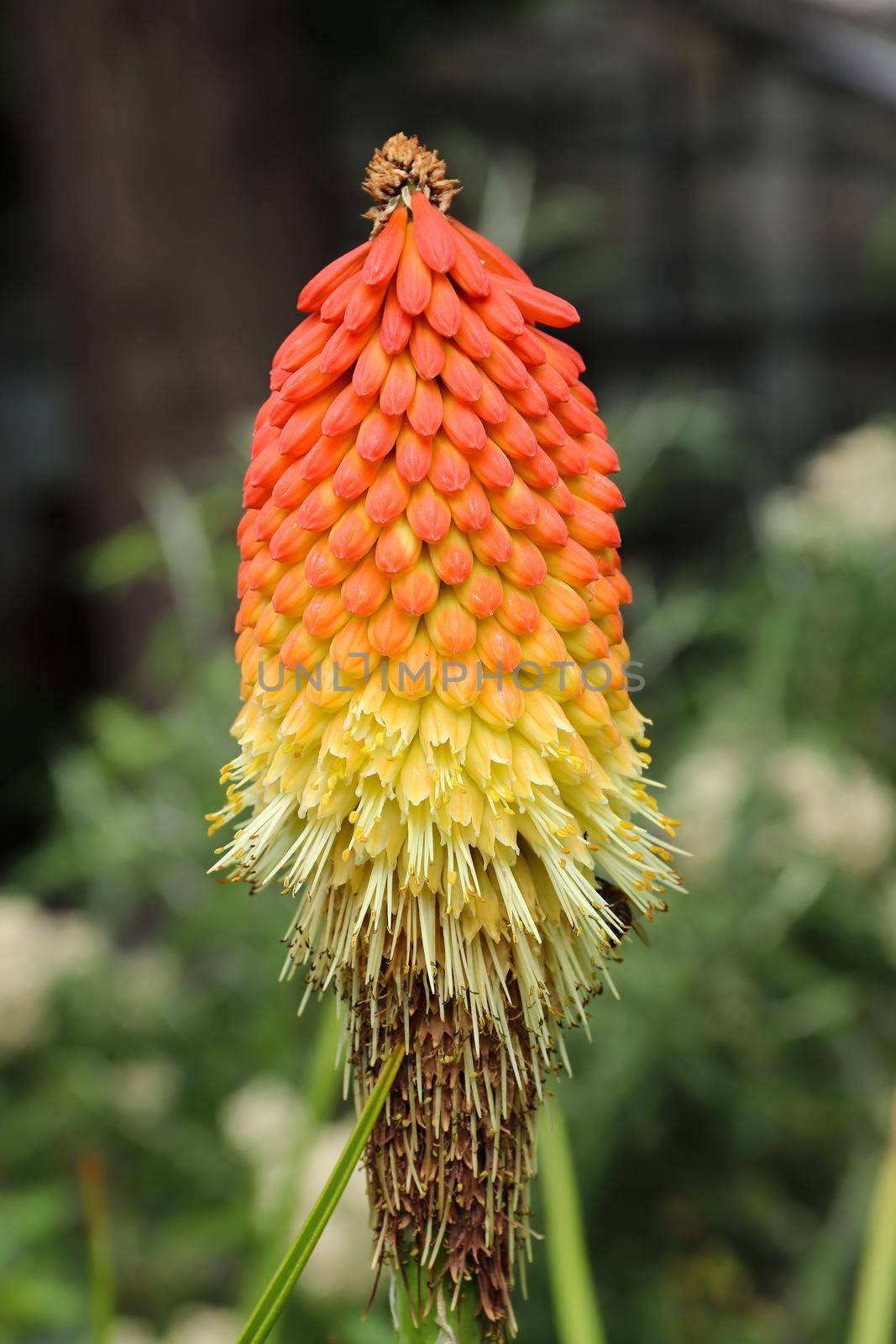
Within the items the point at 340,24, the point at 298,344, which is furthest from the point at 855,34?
the point at 298,344

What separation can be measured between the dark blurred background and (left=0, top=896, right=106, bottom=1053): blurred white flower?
0.4 inches

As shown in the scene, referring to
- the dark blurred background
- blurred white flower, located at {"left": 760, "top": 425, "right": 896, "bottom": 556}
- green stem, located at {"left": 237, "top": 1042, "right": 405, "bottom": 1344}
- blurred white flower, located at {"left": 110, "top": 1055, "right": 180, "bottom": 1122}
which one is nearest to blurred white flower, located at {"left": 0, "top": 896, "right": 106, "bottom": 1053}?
the dark blurred background

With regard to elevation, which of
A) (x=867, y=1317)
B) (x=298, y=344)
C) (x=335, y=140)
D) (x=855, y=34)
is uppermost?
(x=335, y=140)

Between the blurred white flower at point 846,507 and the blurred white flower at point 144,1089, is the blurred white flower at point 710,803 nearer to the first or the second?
the blurred white flower at point 846,507

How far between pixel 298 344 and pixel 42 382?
7.47 meters

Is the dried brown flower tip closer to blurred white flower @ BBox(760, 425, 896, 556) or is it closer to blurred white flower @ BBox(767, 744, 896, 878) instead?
blurred white flower @ BBox(767, 744, 896, 878)

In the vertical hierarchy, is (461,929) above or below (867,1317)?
above

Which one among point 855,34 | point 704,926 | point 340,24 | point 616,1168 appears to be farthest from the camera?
point 340,24

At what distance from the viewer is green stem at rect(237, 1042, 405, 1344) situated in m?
0.77

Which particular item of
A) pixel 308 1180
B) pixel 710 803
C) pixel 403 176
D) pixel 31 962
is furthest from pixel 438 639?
pixel 31 962

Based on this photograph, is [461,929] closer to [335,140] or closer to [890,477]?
[890,477]

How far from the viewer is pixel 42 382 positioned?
7.86 metres

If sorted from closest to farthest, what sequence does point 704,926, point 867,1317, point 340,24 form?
point 867,1317
point 704,926
point 340,24

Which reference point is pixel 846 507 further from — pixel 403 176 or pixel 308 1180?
pixel 403 176
